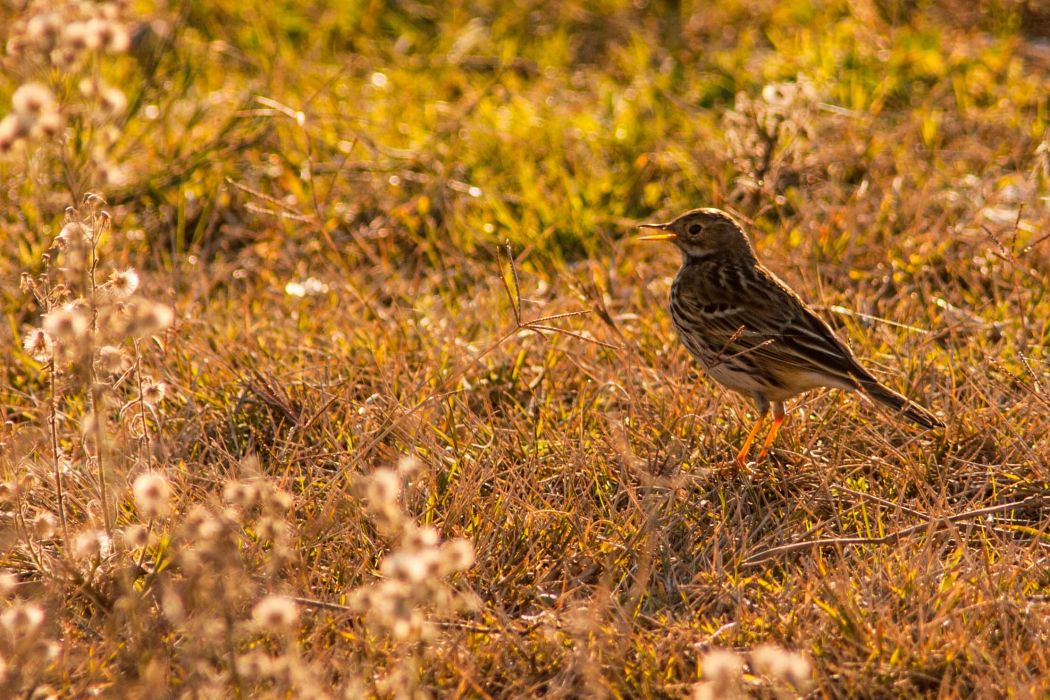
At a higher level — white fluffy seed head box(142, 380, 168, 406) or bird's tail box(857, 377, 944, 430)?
white fluffy seed head box(142, 380, 168, 406)

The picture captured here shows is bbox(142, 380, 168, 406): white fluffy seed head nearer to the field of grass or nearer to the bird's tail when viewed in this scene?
the field of grass

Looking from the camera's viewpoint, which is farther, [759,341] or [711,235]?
[711,235]

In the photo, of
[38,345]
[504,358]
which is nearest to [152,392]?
[38,345]

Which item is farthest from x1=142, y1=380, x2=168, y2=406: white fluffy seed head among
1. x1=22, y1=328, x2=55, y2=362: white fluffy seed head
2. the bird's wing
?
the bird's wing

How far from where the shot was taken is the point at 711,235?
17.7 feet

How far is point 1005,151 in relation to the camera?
731 cm

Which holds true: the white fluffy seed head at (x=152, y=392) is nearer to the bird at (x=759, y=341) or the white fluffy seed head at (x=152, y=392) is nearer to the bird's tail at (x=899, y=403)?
the bird at (x=759, y=341)

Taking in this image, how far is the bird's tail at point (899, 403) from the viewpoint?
4.52 m

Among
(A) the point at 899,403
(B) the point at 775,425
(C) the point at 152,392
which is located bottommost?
(B) the point at 775,425

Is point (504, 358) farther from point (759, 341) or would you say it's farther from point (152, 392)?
point (152, 392)

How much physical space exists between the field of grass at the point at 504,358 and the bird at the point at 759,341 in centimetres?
13

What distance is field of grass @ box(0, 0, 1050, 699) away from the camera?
3.43 m

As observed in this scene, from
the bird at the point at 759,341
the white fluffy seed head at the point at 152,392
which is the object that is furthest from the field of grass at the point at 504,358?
the bird at the point at 759,341

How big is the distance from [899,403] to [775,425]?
449mm
